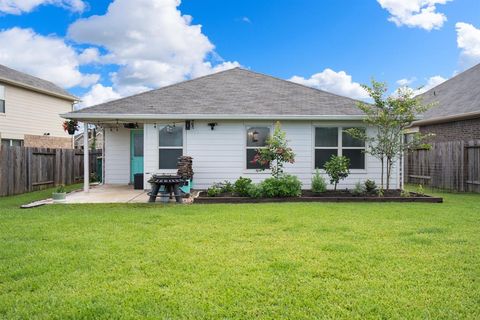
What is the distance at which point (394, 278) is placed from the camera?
4.05m

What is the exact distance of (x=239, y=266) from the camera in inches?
175

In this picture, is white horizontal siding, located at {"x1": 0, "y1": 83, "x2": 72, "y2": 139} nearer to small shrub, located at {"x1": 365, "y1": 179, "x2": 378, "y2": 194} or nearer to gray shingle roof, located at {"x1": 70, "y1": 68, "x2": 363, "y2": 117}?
gray shingle roof, located at {"x1": 70, "y1": 68, "x2": 363, "y2": 117}

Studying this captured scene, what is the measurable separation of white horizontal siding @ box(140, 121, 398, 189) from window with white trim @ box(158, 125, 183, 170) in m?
0.17

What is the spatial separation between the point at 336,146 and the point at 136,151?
285 inches

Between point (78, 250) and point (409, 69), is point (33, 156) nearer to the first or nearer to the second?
point (78, 250)

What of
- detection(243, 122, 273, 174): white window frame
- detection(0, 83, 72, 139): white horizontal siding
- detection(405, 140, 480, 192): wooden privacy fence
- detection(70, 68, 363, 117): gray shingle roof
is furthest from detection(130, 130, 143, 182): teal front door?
detection(405, 140, 480, 192): wooden privacy fence

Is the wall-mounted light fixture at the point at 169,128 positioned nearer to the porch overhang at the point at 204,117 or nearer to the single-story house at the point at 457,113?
the porch overhang at the point at 204,117

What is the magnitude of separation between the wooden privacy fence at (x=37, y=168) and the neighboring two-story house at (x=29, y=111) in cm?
255

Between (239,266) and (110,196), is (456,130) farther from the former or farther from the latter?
(239,266)

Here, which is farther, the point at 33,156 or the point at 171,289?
the point at 33,156

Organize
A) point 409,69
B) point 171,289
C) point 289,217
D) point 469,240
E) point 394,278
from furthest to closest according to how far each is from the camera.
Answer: point 409,69 → point 289,217 → point 469,240 → point 394,278 → point 171,289

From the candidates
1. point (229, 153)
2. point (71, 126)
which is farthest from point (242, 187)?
point (71, 126)

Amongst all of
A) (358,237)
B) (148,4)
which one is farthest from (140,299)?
(148,4)

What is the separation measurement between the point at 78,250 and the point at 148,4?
1020 cm
